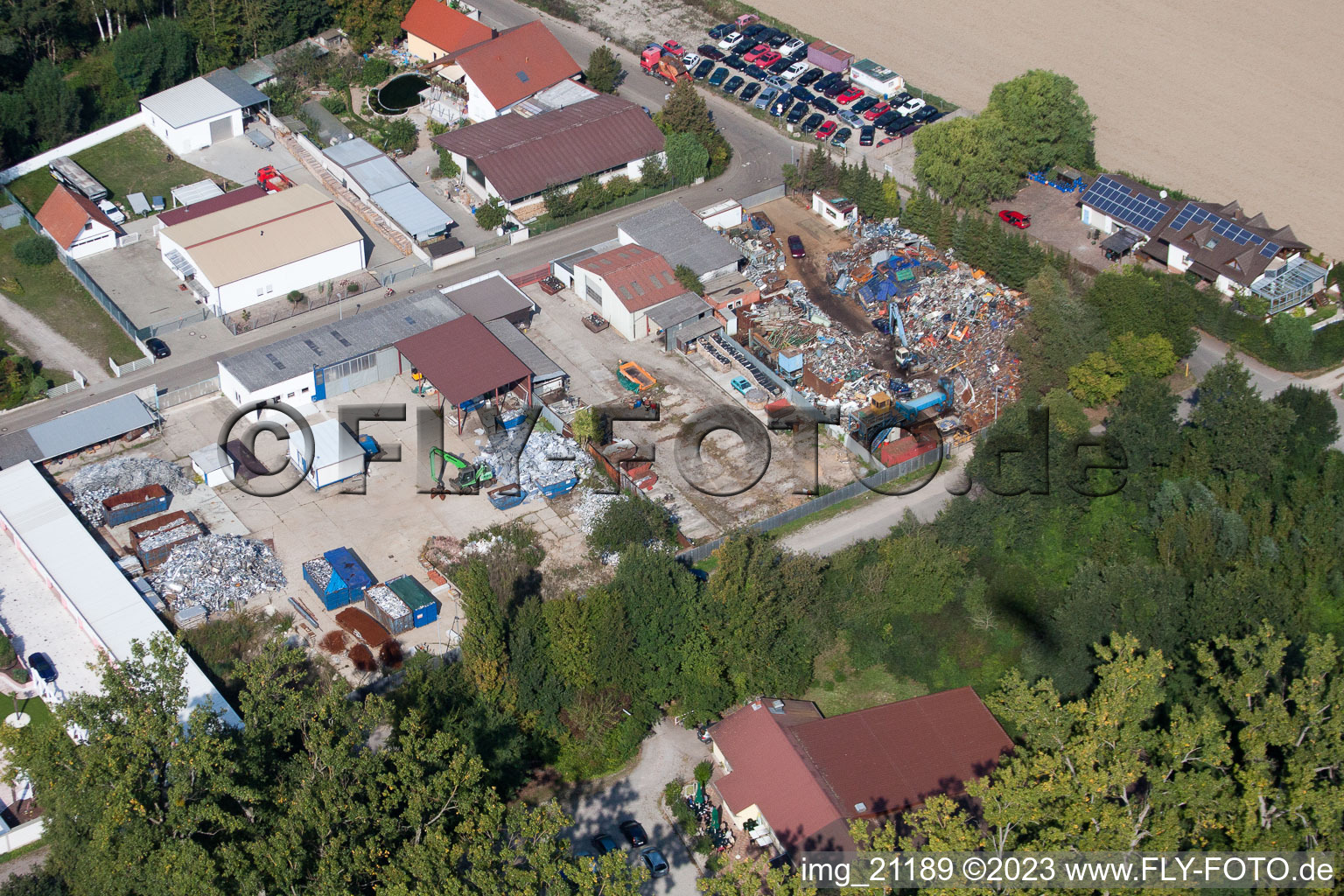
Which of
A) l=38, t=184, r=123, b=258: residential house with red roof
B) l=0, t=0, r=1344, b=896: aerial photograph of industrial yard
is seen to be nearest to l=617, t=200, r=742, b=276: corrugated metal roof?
l=0, t=0, r=1344, b=896: aerial photograph of industrial yard

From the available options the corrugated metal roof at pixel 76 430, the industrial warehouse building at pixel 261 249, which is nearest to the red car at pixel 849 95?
the industrial warehouse building at pixel 261 249

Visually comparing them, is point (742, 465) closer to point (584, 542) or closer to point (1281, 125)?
point (584, 542)

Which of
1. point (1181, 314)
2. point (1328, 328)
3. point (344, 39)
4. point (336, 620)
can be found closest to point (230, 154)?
point (344, 39)

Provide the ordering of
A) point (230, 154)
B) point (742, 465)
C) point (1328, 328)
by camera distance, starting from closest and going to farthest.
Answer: point (742, 465)
point (1328, 328)
point (230, 154)

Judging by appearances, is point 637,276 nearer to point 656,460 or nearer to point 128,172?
point 656,460

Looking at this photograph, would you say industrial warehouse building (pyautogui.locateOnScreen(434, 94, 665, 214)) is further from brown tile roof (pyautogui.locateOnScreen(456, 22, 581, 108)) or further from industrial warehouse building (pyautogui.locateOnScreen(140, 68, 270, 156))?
industrial warehouse building (pyautogui.locateOnScreen(140, 68, 270, 156))

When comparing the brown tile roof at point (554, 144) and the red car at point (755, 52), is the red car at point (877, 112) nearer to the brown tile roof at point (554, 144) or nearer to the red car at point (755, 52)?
the red car at point (755, 52)
